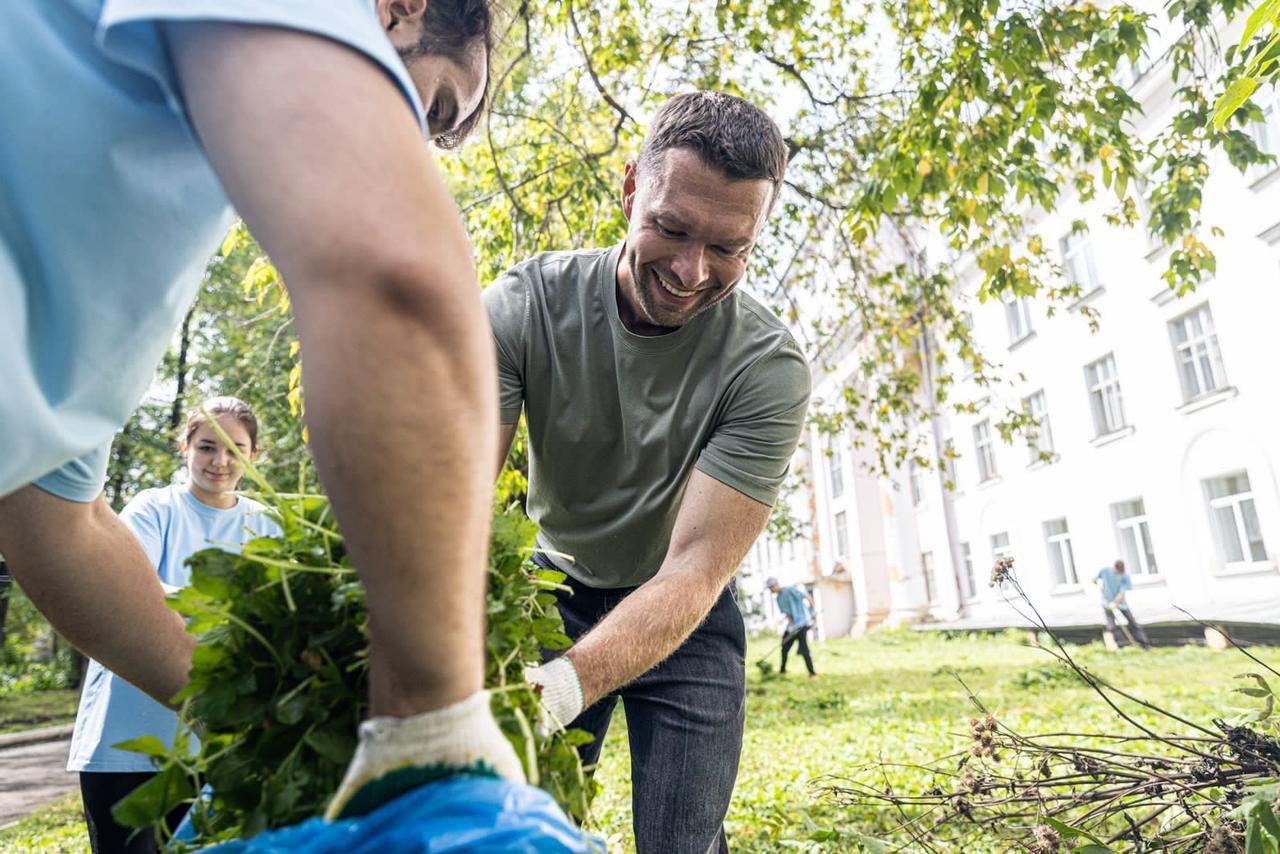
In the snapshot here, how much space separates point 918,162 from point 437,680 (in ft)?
15.8

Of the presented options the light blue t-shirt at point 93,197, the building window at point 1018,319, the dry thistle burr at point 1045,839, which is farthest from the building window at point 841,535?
the light blue t-shirt at point 93,197

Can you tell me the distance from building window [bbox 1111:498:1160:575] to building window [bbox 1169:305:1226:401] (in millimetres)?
2749

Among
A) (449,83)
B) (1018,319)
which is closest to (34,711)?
(1018,319)

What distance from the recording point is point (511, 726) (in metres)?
1.11

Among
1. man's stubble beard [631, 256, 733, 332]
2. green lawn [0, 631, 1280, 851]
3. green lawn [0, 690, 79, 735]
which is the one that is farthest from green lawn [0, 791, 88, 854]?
green lawn [0, 690, 79, 735]

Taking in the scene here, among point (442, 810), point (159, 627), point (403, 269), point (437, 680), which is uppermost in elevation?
point (403, 269)

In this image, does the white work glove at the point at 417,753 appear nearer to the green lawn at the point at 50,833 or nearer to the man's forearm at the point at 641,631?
the man's forearm at the point at 641,631

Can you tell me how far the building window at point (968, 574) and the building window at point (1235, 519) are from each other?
30.6 ft

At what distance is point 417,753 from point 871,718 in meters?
9.43

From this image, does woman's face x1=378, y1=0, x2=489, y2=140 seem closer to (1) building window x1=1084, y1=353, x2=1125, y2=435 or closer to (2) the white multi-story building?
(2) the white multi-story building

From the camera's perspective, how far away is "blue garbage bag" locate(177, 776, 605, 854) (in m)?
0.80

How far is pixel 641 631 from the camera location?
6.16ft

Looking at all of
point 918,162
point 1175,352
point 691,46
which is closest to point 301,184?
point 918,162

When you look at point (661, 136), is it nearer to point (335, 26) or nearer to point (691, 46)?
point (335, 26)
